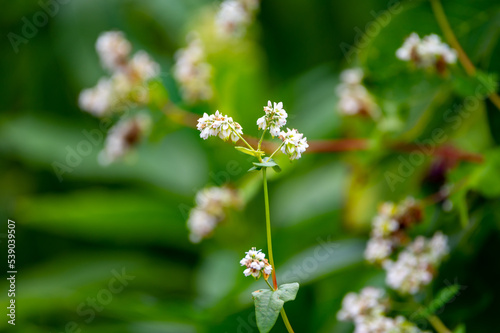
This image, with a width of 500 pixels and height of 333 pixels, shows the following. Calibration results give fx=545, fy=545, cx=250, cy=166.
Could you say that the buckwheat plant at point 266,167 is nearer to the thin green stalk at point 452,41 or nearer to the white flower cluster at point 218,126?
the white flower cluster at point 218,126

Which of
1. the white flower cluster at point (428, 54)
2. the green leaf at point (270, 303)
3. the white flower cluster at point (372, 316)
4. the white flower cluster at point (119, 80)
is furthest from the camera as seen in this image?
the white flower cluster at point (119, 80)

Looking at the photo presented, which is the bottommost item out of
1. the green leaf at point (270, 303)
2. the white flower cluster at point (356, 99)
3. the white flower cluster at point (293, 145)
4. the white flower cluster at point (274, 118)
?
the green leaf at point (270, 303)

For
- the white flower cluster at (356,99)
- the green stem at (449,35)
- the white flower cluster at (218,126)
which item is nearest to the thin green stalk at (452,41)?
the green stem at (449,35)

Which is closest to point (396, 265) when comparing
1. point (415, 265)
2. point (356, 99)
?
point (415, 265)

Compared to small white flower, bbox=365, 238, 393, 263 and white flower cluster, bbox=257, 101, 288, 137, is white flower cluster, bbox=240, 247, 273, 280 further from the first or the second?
small white flower, bbox=365, 238, 393, 263

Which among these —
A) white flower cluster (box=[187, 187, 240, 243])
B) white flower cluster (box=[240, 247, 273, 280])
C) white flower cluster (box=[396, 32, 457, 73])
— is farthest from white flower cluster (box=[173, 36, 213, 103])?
white flower cluster (box=[240, 247, 273, 280])

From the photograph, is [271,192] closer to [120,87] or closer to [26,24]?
[120,87]

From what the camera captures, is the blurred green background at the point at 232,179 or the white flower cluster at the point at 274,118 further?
the blurred green background at the point at 232,179
